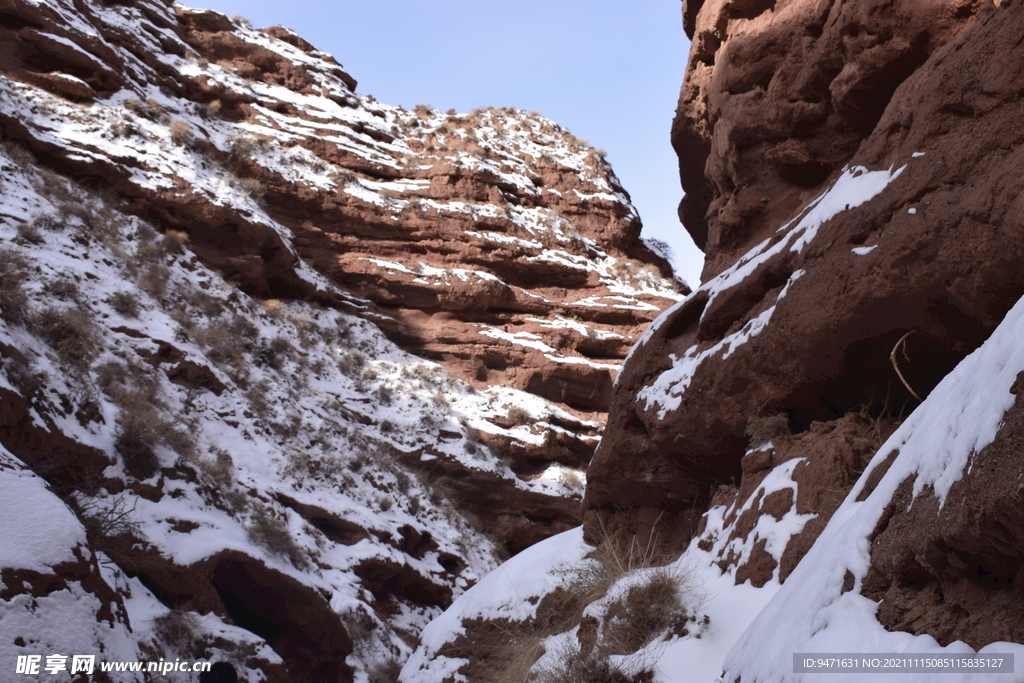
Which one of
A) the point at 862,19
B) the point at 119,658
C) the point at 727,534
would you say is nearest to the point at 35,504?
the point at 119,658

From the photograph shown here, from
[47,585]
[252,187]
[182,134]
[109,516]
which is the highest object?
[182,134]

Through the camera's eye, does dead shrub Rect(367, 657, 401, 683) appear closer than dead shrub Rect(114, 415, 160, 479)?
No

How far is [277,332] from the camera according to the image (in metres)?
17.1

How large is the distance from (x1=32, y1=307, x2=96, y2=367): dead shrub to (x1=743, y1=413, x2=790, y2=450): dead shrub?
837 cm

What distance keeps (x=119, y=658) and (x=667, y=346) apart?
5.52 m

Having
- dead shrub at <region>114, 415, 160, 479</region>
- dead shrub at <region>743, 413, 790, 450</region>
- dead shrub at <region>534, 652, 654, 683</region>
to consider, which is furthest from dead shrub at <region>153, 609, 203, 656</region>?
dead shrub at <region>743, 413, 790, 450</region>

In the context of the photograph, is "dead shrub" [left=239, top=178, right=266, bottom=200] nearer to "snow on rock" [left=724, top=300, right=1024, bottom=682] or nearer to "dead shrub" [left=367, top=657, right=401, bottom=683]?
"dead shrub" [left=367, top=657, right=401, bottom=683]

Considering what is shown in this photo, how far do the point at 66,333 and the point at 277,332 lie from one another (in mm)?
7731

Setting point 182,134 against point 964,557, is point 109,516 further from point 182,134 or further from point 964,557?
point 182,134

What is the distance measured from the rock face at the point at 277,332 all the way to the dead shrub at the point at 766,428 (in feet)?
16.1

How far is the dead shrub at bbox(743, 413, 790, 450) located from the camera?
531 cm

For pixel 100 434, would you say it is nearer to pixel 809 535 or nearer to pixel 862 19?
pixel 809 535

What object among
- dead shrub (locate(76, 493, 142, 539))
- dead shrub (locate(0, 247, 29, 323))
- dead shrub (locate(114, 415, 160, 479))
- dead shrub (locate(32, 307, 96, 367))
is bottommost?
dead shrub (locate(76, 493, 142, 539))

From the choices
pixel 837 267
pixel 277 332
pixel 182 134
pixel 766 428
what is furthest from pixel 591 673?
pixel 182 134
